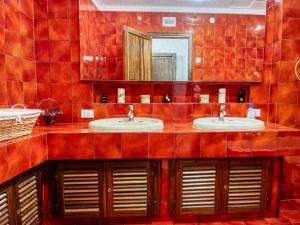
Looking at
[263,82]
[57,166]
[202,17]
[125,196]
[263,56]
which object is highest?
[202,17]

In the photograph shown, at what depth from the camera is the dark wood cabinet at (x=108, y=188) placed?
169 centimetres

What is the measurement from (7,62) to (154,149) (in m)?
1.35

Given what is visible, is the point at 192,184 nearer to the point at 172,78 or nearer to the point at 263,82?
the point at 172,78

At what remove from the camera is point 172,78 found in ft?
6.85

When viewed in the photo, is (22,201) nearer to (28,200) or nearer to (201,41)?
(28,200)

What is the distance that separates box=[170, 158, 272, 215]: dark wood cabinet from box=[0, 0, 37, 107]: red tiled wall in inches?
56.9

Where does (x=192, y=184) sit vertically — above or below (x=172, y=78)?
below

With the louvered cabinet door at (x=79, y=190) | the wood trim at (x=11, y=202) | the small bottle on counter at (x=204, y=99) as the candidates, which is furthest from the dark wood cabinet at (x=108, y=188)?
the small bottle on counter at (x=204, y=99)

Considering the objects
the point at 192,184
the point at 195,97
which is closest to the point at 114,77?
the point at 195,97

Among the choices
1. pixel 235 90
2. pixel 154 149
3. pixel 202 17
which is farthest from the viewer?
pixel 235 90

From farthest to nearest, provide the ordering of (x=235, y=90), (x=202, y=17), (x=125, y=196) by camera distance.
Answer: (x=235, y=90) → (x=202, y=17) → (x=125, y=196)

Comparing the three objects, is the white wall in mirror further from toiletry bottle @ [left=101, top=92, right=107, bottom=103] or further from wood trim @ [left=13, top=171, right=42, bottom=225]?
wood trim @ [left=13, top=171, right=42, bottom=225]

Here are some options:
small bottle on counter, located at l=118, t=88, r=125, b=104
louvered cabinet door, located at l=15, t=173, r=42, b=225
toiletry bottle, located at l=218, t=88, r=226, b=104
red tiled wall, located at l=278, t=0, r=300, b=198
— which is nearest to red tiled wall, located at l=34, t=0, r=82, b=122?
small bottle on counter, located at l=118, t=88, r=125, b=104

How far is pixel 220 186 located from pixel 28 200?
149cm
